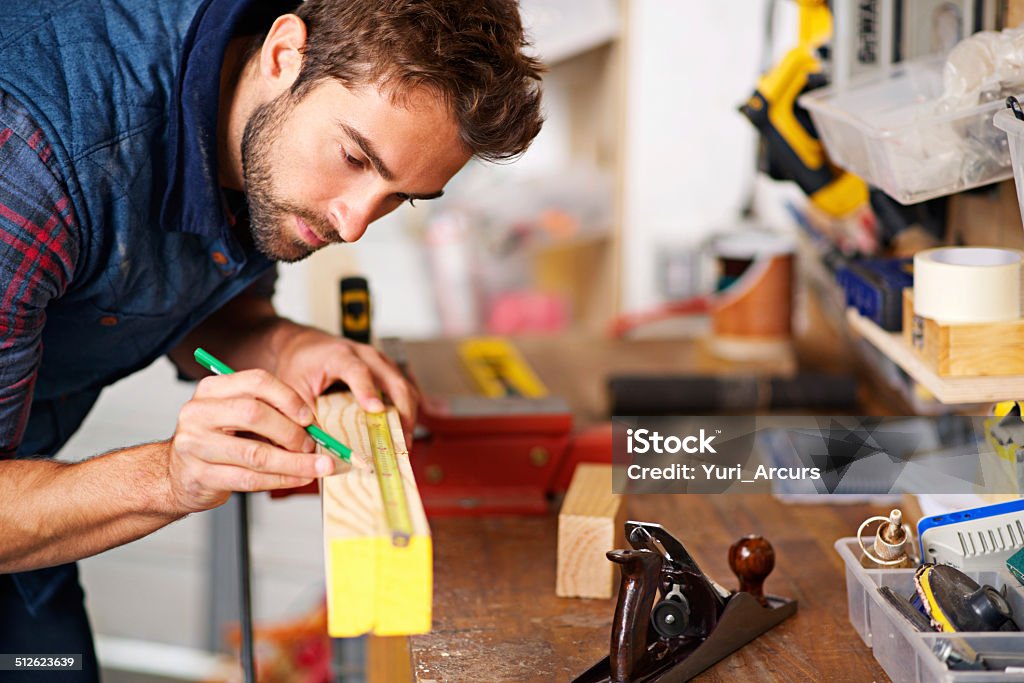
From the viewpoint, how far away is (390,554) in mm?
818

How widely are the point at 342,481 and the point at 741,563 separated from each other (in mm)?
425

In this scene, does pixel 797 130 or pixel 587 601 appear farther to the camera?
pixel 797 130

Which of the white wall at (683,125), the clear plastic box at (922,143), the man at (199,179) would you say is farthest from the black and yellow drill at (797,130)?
the white wall at (683,125)

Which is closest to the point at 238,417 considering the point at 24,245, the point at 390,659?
the point at 24,245

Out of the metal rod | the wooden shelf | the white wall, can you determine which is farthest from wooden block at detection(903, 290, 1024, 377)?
the white wall

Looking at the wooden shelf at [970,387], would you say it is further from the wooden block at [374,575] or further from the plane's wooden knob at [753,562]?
the wooden block at [374,575]

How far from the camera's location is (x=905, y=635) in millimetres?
894

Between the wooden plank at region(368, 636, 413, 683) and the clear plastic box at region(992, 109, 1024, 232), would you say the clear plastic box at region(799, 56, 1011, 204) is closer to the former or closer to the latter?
the clear plastic box at region(992, 109, 1024, 232)

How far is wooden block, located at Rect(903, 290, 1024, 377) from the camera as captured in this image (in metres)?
1.07

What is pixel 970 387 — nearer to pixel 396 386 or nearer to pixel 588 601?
pixel 588 601

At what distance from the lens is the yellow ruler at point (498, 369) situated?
1.83m

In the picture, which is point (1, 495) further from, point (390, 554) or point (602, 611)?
point (602, 611)

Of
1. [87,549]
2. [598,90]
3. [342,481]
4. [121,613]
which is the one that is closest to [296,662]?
[121,613]

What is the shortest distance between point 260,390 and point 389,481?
14 cm
